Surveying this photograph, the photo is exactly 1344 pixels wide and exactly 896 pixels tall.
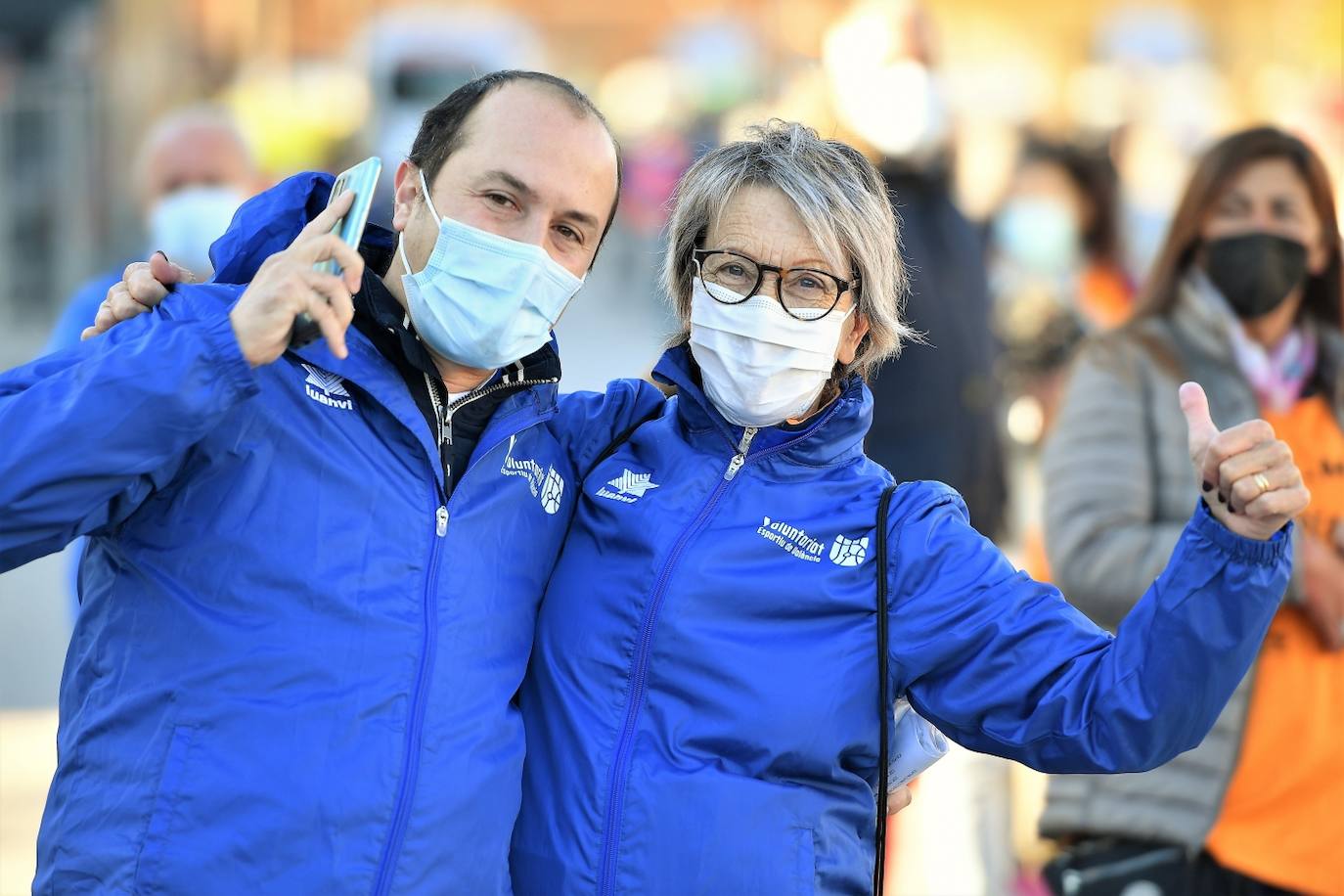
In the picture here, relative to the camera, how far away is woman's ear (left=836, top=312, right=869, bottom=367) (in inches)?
124

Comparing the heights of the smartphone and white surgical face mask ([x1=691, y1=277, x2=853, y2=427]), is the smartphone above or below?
above

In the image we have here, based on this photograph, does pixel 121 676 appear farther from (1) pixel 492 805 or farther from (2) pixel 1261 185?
(2) pixel 1261 185

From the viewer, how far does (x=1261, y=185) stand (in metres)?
4.12

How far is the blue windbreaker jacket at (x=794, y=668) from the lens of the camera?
2.66 m

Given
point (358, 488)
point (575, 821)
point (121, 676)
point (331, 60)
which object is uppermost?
point (358, 488)

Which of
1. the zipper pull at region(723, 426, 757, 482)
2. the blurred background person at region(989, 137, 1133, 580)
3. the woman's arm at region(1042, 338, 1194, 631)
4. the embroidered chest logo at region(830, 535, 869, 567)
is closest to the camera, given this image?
the embroidered chest logo at region(830, 535, 869, 567)

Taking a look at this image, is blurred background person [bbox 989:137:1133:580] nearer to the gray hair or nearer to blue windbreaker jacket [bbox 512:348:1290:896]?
the gray hair

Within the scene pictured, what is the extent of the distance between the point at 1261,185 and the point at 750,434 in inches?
69.7

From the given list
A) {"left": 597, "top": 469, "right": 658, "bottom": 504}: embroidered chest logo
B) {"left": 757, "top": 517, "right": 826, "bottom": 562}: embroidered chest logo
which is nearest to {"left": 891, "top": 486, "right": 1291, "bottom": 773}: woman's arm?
{"left": 757, "top": 517, "right": 826, "bottom": 562}: embroidered chest logo

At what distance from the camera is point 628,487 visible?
9.96 feet

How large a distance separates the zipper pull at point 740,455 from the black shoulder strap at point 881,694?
0.82ft

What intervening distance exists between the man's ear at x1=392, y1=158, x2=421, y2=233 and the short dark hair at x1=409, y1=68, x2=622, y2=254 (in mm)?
19

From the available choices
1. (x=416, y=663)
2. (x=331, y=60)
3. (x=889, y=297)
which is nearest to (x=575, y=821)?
(x=416, y=663)

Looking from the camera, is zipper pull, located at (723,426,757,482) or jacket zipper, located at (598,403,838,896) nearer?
jacket zipper, located at (598,403,838,896)
